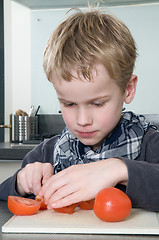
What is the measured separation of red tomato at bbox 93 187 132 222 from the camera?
63 centimetres

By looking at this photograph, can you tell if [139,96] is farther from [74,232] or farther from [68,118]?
[74,232]

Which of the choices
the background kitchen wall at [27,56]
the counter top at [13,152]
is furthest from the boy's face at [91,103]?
the background kitchen wall at [27,56]

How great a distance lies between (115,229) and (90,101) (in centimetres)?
34

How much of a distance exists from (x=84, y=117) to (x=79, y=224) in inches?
11.4

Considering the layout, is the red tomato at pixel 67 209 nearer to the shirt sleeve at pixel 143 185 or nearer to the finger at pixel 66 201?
the finger at pixel 66 201

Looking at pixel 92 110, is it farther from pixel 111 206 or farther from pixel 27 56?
pixel 27 56

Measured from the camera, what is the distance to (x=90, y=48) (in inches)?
33.9

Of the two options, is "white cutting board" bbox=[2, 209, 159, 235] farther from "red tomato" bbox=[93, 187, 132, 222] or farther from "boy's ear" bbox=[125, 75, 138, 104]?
"boy's ear" bbox=[125, 75, 138, 104]

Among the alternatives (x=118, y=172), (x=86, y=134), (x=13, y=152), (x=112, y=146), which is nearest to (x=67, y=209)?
(x=118, y=172)

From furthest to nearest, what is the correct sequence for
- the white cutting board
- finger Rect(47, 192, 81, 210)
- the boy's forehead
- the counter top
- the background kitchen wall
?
the background kitchen wall, the counter top, the boy's forehead, finger Rect(47, 192, 81, 210), the white cutting board

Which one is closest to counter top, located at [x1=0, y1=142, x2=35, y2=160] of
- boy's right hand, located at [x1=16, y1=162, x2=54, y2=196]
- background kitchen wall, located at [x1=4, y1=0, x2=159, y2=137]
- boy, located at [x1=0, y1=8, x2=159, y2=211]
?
background kitchen wall, located at [x1=4, y1=0, x2=159, y2=137]

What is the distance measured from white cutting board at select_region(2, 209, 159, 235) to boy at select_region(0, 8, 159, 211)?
0.03m

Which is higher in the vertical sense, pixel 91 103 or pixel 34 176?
pixel 91 103

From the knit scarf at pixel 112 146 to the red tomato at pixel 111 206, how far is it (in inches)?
13.6
